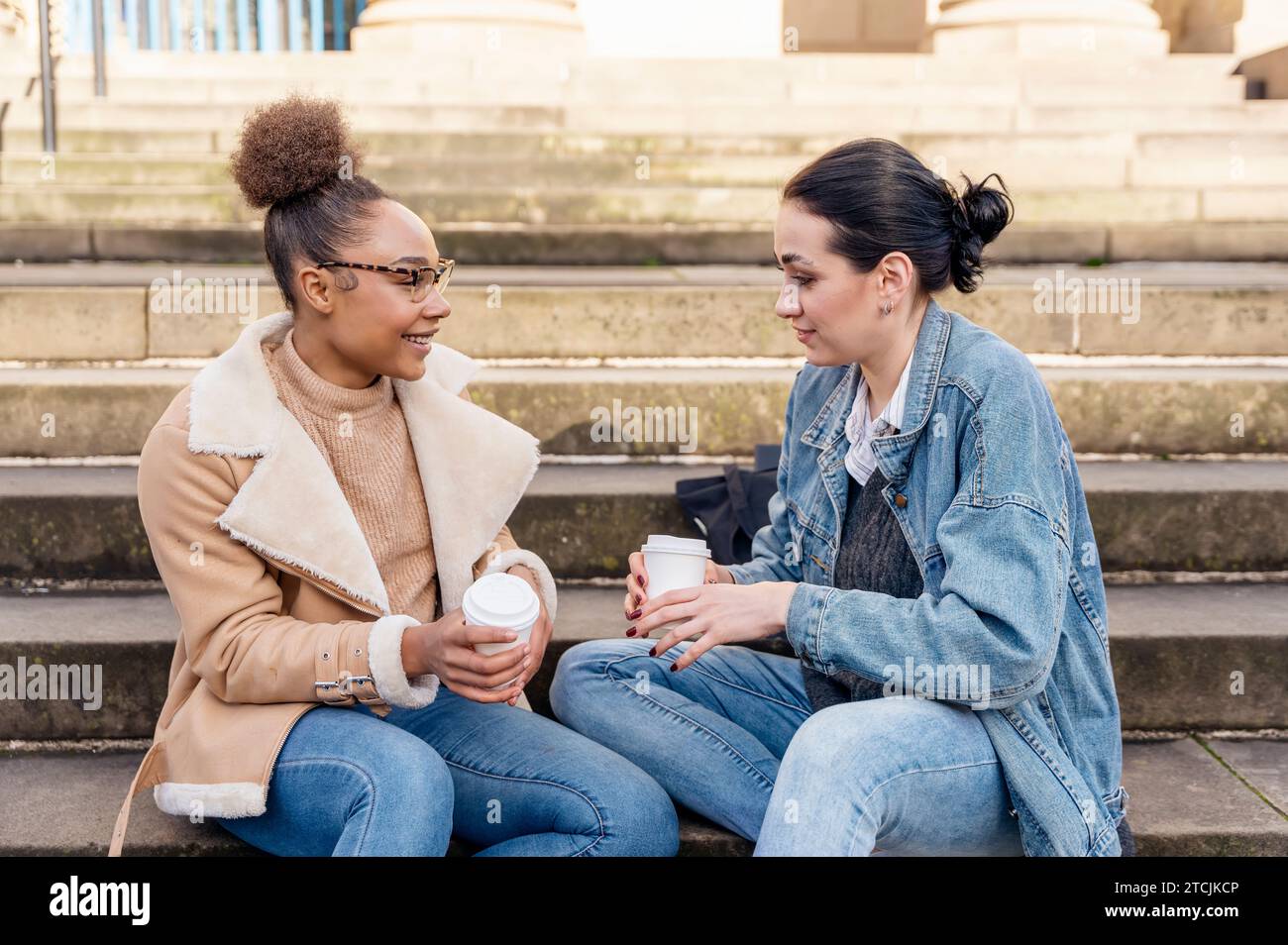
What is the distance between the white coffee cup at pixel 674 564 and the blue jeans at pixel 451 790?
1.09ft

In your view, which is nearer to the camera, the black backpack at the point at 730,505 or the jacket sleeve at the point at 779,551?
the jacket sleeve at the point at 779,551

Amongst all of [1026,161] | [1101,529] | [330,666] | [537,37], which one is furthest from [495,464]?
[537,37]

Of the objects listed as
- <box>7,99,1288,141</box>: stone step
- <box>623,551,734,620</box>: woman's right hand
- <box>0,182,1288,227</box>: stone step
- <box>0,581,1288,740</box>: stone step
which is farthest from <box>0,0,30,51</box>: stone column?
<box>623,551,734,620</box>: woman's right hand

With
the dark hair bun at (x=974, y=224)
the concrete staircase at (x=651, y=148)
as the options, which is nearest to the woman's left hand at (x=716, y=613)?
the dark hair bun at (x=974, y=224)

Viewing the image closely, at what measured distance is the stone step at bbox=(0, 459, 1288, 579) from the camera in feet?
9.98

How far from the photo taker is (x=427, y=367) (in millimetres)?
2420

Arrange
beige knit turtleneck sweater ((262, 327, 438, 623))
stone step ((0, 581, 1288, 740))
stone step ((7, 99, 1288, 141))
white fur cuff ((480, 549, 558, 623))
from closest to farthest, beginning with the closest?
1. beige knit turtleneck sweater ((262, 327, 438, 623))
2. white fur cuff ((480, 549, 558, 623))
3. stone step ((0, 581, 1288, 740))
4. stone step ((7, 99, 1288, 141))

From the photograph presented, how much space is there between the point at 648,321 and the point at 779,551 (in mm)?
1646

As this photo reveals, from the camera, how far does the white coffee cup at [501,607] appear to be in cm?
186

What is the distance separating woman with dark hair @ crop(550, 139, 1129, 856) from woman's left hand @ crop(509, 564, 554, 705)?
181mm

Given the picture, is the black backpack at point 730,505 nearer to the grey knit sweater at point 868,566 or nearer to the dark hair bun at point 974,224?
the grey knit sweater at point 868,566

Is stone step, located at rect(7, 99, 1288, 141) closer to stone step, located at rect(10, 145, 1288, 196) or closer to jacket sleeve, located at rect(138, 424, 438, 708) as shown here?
stone step, located at rect(10, 145, 1288, 196)

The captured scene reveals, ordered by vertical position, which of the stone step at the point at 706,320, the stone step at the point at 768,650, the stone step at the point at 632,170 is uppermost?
the stone step at the point at 632,170

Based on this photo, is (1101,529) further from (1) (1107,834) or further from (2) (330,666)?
(2) (330,666)
